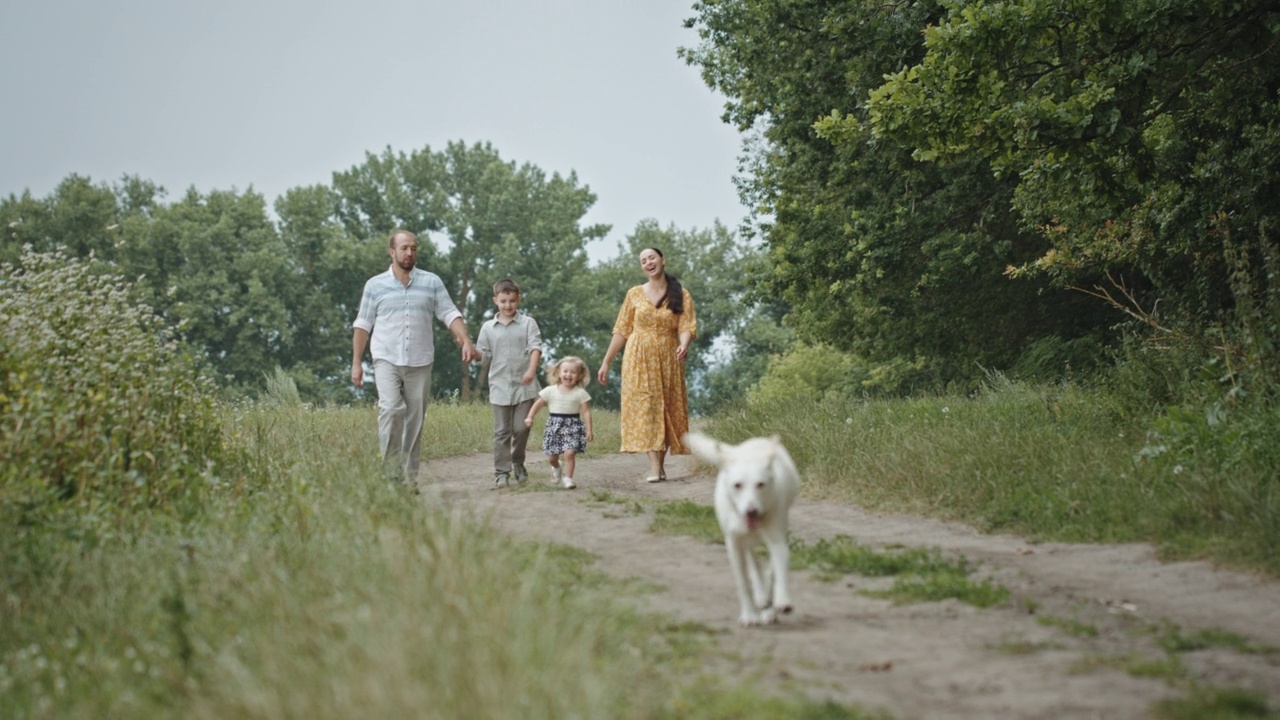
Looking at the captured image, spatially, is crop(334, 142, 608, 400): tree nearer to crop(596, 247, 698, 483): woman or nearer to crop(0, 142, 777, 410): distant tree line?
crop(0, 142, 777, 410): distant tree line

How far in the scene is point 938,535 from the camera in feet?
27.2

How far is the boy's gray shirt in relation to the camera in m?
11.9

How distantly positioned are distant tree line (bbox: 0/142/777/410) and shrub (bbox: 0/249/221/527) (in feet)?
135

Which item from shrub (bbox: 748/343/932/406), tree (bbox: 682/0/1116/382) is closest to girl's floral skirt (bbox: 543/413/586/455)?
tree (bbox: 682/0/1116/382)

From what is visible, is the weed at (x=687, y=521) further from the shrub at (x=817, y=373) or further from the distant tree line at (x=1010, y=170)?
the shrub at (x=817, y=373)

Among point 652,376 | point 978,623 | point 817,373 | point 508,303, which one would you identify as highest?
point 817,373

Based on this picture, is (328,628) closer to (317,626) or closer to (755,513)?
(317,626)

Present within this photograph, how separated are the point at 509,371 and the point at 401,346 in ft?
5.12

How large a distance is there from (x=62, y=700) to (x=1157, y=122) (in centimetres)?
1317

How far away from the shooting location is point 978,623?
5609mm

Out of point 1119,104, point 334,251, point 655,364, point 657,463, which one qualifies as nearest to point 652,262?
point 655,364

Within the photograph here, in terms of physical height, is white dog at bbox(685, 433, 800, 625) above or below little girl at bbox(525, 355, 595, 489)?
below

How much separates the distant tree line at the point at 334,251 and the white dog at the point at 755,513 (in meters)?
45.1

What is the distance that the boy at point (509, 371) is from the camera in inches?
468
